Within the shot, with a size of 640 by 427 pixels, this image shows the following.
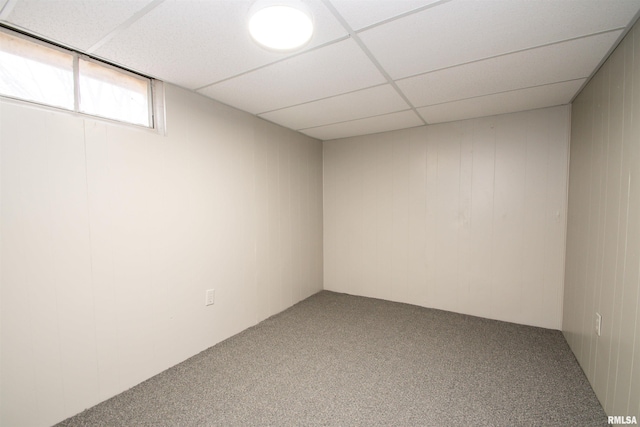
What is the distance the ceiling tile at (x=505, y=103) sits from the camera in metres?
2.10

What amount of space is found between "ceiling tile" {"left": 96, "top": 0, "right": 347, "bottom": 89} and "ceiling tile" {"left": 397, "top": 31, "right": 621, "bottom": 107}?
887 millimetres

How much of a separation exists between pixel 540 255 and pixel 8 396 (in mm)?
3828

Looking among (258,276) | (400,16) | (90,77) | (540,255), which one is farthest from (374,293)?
(90,77)

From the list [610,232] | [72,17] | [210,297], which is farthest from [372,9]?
[210,297]

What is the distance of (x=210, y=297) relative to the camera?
7.54 feet

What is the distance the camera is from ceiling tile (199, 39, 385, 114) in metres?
1.61

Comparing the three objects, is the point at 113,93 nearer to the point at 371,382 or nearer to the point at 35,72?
the point at 35,72

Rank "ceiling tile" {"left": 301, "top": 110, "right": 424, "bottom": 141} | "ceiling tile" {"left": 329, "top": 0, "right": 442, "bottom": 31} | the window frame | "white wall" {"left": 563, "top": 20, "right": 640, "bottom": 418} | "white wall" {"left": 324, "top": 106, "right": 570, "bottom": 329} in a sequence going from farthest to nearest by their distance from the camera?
"ceiling tile" {"left": 301, "top": 110, "right": 424, "bottom": 141} < "white wall" {"left": 324, "top": 106, "right": 570, "bottom": 329} < the window frame < "white wall" {"left": 563, "top": 20, "right": 640, "bottom": 418} < "ceiling tile" {"left": 329, "top": 0, "right": 442, "bottom": 31}

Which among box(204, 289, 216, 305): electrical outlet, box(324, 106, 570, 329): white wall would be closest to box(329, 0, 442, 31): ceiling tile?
box(324, 106, 570, 329): white wall

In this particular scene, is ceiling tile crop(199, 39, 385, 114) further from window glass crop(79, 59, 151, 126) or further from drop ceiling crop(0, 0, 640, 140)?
window glass crop(79, 59, 151, 126)

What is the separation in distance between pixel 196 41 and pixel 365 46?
0.90 meters

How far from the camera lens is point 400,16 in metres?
1.26

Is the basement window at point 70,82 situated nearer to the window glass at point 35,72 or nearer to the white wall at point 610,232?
the window glass at point 35,72

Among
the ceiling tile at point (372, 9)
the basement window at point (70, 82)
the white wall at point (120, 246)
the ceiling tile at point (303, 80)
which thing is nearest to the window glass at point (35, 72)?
the basement window at point (70, 82)
